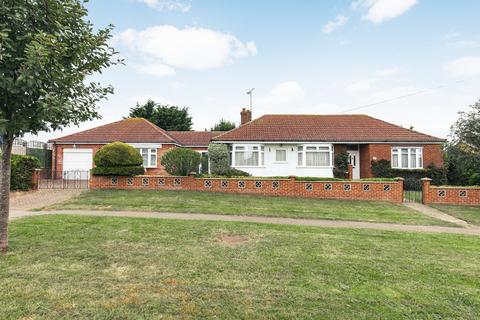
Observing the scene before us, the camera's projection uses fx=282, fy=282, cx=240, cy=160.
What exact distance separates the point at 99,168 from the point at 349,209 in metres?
12.5

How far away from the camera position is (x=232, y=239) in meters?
6.75

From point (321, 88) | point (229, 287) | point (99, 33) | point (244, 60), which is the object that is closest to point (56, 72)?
point (99, 33)

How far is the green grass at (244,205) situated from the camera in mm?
10305

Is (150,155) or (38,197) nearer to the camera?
(38,197)

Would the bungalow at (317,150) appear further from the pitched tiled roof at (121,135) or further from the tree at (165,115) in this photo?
the tree at (165,115)

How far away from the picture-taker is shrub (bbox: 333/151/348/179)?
65.8 ft

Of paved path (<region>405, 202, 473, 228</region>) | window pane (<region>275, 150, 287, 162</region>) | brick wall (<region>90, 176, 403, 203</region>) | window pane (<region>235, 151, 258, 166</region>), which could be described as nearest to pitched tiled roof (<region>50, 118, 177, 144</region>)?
window pane (<region>235, 151, 258, 166</region>)

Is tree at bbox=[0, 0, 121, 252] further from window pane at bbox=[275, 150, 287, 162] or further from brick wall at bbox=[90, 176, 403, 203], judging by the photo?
window pane at bbox=[275, 150, 287, 162]

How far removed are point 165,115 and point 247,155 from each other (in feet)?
75.5

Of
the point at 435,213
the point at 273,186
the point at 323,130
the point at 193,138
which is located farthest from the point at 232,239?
the point at 193,138

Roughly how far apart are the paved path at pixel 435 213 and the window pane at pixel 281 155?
8.63 m

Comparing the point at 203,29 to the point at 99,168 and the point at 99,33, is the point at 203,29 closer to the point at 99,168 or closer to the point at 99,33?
the point at 99,168

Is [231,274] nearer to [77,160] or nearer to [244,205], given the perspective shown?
[244,205]

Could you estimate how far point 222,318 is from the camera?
10.6 ft
